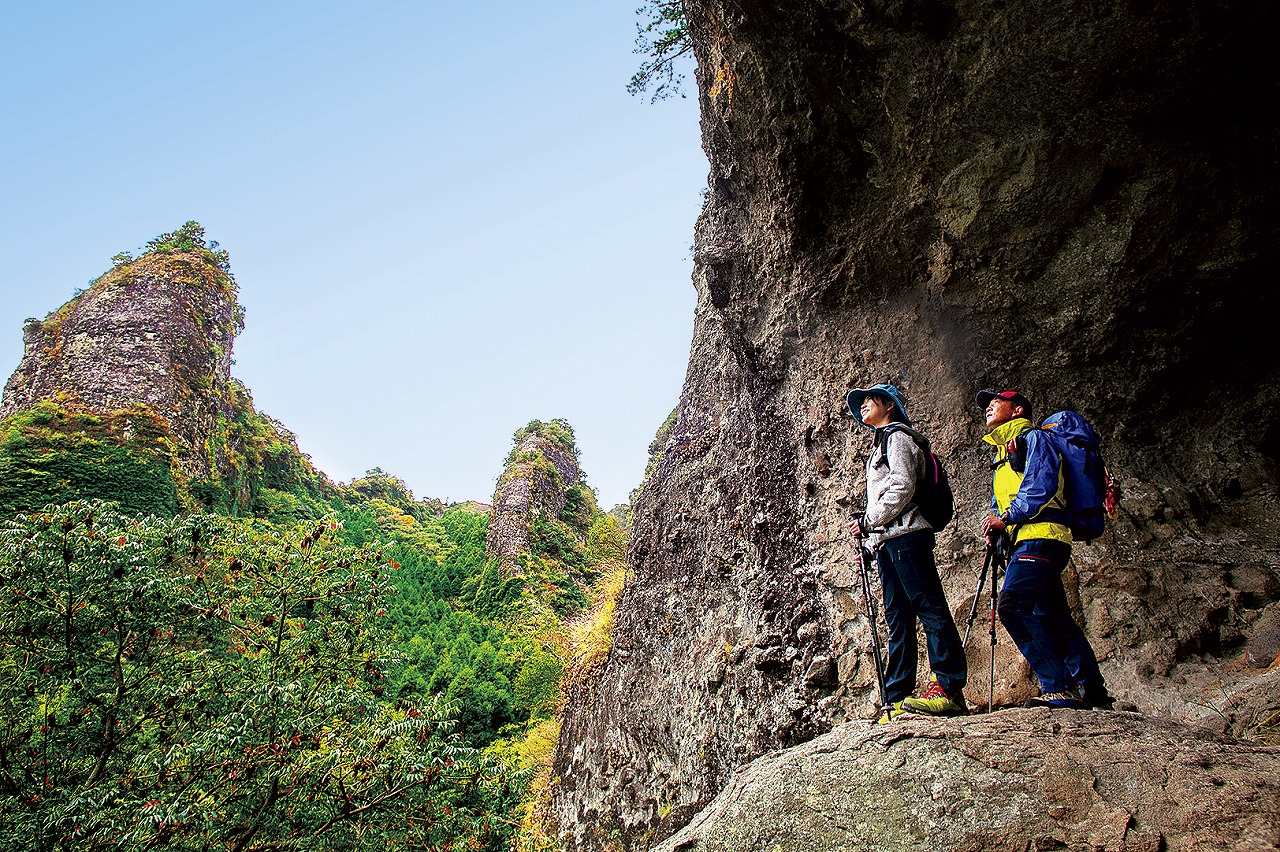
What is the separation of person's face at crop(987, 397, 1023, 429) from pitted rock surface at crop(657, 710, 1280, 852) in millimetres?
1804

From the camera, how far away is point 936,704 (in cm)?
394

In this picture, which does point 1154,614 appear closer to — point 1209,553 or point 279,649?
point 1209,553

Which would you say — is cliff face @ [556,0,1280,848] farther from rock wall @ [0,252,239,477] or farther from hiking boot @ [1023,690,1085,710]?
rock wall @ [0,252,239,477]

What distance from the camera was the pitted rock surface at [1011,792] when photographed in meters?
2.56

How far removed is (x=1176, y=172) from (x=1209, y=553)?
2926 millimetres

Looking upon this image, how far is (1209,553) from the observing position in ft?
17.0

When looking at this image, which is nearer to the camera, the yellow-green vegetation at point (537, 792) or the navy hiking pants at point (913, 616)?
the navy hiking pants at point (913, 616)

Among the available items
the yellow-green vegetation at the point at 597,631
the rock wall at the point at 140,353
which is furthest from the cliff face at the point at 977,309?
the rock wall at the point at 140,353

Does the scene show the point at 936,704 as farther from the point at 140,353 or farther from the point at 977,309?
the point at 140,353

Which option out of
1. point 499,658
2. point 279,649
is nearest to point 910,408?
point 279,649

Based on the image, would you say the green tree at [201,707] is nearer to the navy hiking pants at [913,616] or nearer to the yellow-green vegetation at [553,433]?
the navy hiking pants at [913,616]

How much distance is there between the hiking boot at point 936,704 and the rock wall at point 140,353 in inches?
771

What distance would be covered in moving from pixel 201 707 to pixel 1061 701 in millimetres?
7749

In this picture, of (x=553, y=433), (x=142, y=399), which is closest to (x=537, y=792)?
(x=142, y=399)
